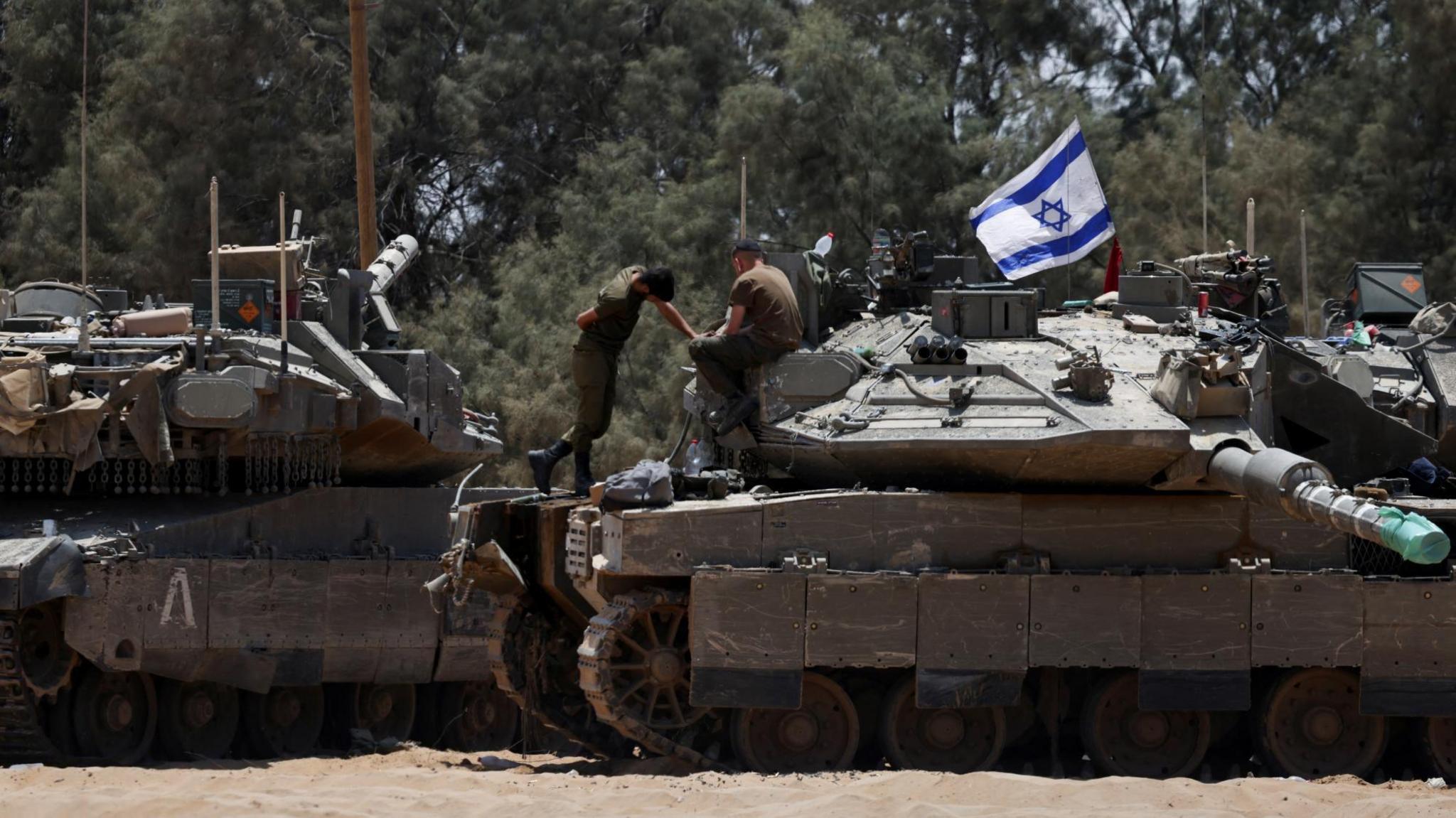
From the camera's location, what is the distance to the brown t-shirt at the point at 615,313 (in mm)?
15688

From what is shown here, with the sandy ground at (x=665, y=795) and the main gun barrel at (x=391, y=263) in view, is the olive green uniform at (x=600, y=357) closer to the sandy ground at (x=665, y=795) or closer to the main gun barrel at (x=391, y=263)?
the sandy ground at (x=665, y=795)

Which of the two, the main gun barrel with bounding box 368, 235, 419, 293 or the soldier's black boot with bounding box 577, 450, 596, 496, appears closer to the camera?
the soldier's black boot with bounding box 577, 450, 596, 496

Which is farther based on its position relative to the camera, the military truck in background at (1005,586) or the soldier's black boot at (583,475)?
the soldier's black boot at (583,475)

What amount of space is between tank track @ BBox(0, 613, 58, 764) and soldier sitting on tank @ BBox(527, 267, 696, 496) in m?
3.80

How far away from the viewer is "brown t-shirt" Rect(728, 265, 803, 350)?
15.2 m

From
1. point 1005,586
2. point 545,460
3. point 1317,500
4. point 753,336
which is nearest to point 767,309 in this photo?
point 753,336

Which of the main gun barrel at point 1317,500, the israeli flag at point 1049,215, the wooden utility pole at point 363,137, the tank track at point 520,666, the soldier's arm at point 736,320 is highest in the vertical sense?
the wooden utility pole at point 363,137

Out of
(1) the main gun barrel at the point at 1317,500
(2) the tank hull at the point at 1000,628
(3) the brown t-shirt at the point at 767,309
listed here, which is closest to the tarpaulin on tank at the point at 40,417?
(2) the tank hull at the point at 1000,628

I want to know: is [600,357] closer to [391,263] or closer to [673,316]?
[673,316]

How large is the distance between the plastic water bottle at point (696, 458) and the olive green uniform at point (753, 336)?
0.65m

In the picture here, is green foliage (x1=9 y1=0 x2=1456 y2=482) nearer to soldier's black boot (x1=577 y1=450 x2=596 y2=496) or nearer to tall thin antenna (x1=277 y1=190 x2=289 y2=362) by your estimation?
tall thin antenna (x1=277 y1=190 x2=289 y2=362)

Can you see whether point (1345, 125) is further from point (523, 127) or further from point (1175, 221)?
point (523, 127)

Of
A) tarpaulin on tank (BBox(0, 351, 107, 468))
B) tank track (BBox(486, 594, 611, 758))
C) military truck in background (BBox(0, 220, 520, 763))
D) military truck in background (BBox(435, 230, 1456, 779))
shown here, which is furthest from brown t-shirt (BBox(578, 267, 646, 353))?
tarpaulin on tank (BBox(0, 351, 107, 468))

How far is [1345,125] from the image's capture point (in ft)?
114
